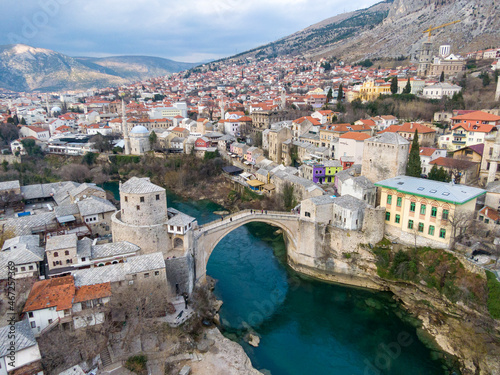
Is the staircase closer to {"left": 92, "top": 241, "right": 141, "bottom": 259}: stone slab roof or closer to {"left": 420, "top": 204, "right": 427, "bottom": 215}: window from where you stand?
{"left": 92, "top": 241, "right": 141, "bottom": 259}: stone slab roof

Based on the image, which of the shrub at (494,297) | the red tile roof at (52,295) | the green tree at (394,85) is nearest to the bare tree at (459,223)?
the shrub at (494,297)

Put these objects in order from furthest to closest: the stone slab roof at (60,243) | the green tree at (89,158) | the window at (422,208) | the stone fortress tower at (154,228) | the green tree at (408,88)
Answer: the green tree at (89,158)
the green tree at (408,88)
the window at (422,208)
the stone fortress tower at (154,228)
the stone slab roof at (60,243)

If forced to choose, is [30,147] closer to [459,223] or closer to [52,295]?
[52,295]

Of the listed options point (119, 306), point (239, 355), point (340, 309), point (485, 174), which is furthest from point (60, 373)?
point (485, 174)

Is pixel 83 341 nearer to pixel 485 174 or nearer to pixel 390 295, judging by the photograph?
pixel 390 295

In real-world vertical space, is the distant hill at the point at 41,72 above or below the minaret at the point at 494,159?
above

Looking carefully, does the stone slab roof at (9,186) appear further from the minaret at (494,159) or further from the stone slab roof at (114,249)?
the minaret at (494,159)
